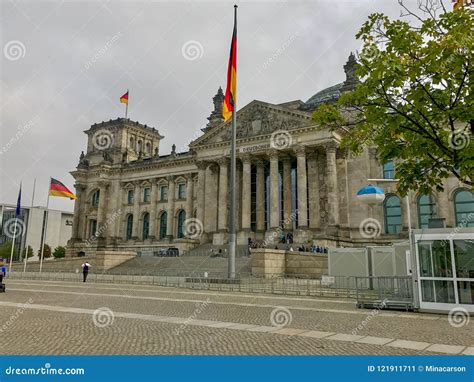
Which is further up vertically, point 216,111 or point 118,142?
point 216,111

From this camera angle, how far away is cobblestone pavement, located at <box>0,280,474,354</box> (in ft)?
25.2

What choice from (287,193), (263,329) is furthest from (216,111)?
(263,329)

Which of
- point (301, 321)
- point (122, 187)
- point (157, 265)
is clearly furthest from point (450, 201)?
point (122, 187)

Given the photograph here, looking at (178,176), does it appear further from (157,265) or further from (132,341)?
(132,341)

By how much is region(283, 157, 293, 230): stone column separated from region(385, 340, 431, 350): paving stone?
127 feet

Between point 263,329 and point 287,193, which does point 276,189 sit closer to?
point 287,193

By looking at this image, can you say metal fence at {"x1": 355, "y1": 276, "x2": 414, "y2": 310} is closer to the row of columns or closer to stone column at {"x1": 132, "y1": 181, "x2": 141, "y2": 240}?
the row of columns

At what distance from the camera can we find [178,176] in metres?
64.6

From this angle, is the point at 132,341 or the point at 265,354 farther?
the point at 132,341

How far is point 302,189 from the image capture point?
4406 centimetres

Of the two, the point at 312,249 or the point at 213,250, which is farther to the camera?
the point at 213,250

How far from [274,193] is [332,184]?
22.1 feet

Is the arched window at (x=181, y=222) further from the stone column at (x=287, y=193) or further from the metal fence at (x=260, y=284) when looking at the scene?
the metal fence at (x=260, y=284)

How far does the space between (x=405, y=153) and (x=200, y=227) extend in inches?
1681
